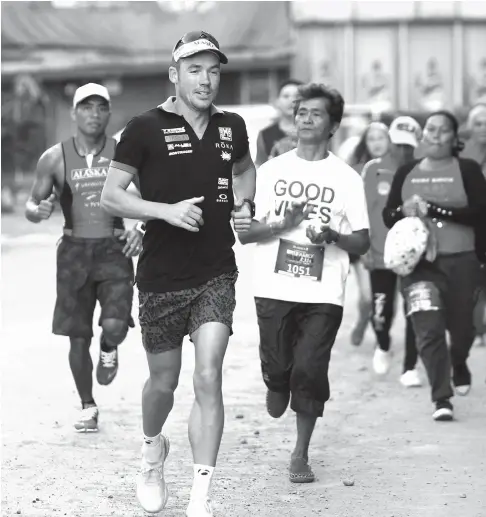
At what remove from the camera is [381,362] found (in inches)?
437

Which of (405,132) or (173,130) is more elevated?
(405,132)

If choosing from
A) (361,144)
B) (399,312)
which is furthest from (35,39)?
(361,144)

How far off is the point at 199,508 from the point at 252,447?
6.92 feet

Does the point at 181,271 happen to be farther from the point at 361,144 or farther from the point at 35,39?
the point at 35,39

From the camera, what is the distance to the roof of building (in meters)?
39.8

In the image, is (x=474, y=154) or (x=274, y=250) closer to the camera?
(x=274, y=250)

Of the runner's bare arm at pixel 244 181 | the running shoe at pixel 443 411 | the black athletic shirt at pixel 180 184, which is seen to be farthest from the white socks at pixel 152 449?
the running shoe at pixel 443 411

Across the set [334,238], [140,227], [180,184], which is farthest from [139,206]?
[140,227]

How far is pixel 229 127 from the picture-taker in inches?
261

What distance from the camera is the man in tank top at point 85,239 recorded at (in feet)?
29.0

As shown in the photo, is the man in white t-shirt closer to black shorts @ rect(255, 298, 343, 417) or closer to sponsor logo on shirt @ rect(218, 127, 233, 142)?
black shorts @ rect(255, 298, 343, 417)

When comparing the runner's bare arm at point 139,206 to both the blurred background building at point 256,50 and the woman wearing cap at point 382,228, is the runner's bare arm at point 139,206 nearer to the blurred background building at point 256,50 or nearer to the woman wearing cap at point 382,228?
the woman wearing cap at point 382,228

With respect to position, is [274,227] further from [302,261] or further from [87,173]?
[87,173]

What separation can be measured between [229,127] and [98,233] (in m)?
2.50
